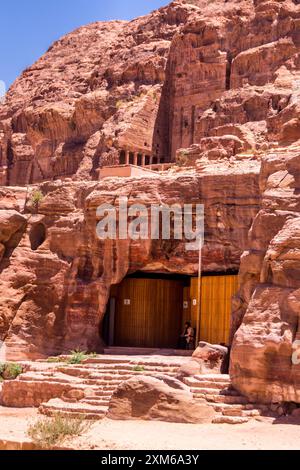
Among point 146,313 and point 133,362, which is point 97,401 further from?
point 146,313

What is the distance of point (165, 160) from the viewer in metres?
46.4

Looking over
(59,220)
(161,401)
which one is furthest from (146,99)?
(161,401)

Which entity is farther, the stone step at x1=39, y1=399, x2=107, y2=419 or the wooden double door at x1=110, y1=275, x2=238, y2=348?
the wooden double door at x1=110, y1=275, x2=238, y2=348

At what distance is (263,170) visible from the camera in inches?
843

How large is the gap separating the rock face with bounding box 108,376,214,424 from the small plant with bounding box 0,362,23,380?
6.72m

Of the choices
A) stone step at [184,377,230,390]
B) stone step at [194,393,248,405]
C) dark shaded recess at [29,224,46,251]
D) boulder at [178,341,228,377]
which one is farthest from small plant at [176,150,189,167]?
stone step at [194,393,248,405]

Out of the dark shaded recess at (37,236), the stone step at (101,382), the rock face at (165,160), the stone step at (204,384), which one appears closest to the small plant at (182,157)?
the rock face at (165,160)

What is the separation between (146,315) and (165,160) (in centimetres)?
1895

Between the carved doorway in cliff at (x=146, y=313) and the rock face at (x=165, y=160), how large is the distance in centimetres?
126

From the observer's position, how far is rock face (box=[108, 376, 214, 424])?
58.5 feet

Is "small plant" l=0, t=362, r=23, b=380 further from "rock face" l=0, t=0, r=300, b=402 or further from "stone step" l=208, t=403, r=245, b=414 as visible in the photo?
"stone step" l=208, t=403, r=245, b=414

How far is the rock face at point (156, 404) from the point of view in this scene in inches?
702

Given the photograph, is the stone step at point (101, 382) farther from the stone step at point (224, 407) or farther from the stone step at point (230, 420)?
the stone step at point (230, 420)

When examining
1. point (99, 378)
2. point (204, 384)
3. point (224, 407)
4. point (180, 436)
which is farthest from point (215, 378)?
point (180, 436)
